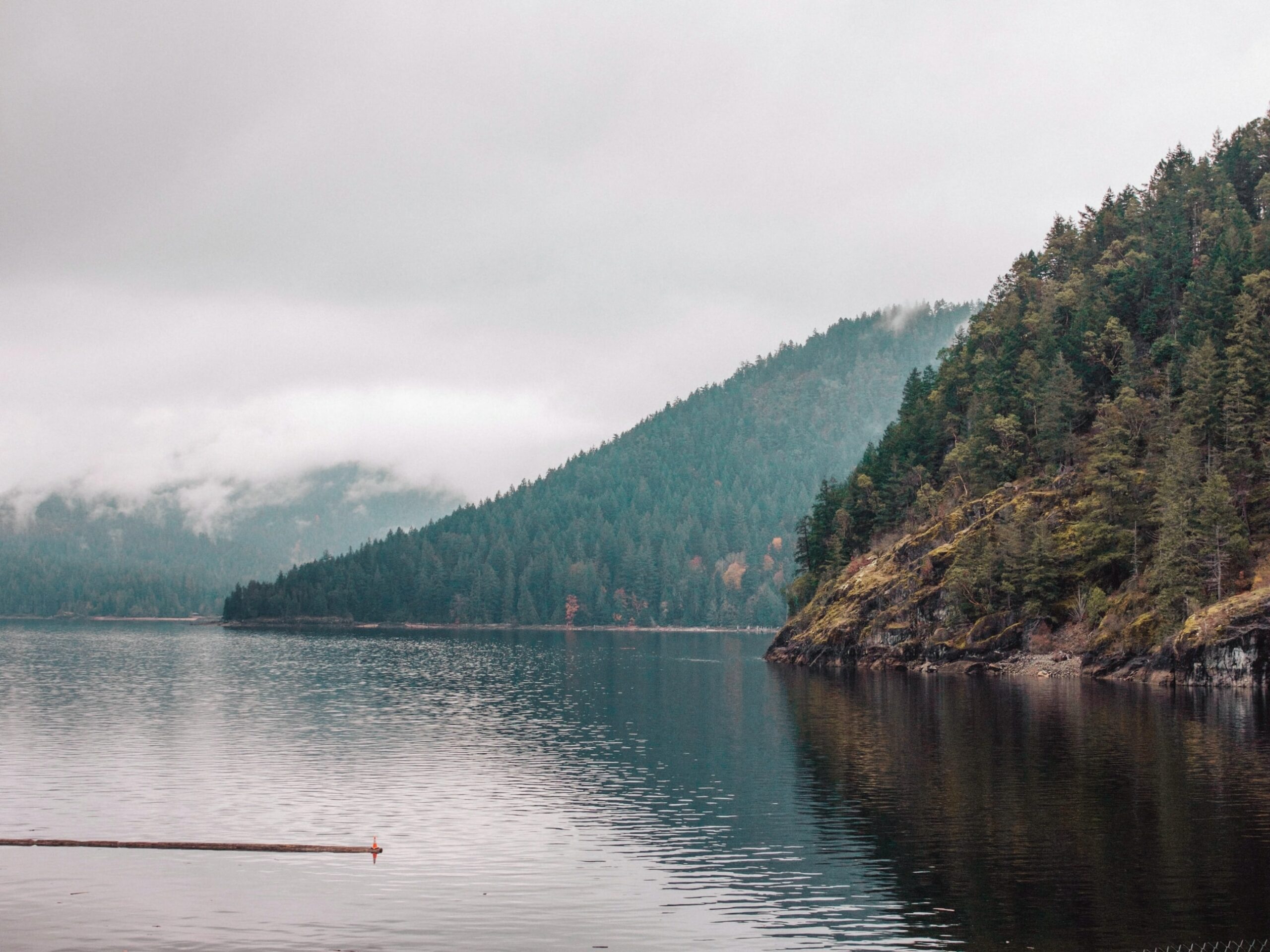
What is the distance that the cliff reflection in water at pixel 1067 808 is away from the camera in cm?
3775

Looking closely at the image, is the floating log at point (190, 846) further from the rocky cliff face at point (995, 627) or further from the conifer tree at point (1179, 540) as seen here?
the conifer tree at point (1179, 540)

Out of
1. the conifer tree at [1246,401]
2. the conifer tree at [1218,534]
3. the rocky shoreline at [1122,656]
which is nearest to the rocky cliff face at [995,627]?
the rocky shoreline at [1122,656]

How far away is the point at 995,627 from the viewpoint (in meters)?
141

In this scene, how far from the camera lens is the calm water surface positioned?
3712 centimetres

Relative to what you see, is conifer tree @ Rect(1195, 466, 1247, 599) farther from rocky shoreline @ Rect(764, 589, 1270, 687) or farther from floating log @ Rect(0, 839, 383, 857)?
floating log @ Rect(0, 839, 383, 857)

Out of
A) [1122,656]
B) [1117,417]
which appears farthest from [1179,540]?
[1117,417]

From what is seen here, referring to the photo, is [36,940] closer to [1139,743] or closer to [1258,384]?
[1139,743]

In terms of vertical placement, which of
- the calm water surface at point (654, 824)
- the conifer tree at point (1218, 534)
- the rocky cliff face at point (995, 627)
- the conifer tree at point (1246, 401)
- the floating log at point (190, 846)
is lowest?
the calm water surface at point (654, 824)

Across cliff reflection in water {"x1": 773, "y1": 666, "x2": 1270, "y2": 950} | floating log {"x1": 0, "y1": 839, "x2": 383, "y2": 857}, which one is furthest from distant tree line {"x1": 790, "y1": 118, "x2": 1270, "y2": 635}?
floating log {"x1": 0, "y1": 839, "x2": 383, "y2": 857}

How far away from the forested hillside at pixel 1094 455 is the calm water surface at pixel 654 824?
30230 mm

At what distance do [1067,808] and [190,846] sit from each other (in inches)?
1542

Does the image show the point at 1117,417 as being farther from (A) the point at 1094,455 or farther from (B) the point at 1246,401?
(B) the point at 1246,401

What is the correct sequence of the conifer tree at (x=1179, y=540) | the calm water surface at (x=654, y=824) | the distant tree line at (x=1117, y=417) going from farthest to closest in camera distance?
the distant tree line at (x=1117, y=417) < the conifer tree at (x=1179, y=540) < the calm water surface at (x=654, y=824)

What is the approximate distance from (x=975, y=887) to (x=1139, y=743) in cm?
3737
